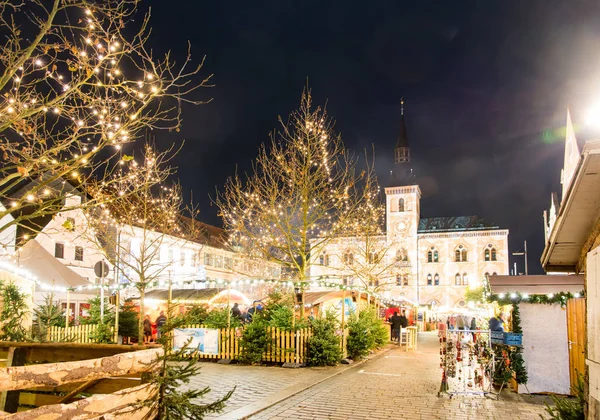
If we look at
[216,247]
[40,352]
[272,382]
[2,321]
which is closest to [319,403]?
[272,382]

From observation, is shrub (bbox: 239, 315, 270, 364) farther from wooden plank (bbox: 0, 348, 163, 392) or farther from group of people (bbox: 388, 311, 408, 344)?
group of people (bbox: 388, 311, 408, 344)

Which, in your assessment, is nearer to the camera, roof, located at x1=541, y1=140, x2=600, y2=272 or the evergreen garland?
roof, located at x1=541, y1=140, x2=600, y2=272

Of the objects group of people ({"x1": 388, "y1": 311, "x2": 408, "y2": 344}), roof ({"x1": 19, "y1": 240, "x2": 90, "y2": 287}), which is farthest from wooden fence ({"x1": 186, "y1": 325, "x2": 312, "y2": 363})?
group of people ({"x1": 388, "y1": 311, "x2": 408, "y2": 344})

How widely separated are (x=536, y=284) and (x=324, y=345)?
6.38 metres

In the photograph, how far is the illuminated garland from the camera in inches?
478

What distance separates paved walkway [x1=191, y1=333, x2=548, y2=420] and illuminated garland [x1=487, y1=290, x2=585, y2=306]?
2269mm

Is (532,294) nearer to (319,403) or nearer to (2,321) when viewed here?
(319,403)

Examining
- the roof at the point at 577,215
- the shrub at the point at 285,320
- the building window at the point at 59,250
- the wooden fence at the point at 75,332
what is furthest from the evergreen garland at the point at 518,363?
the building window at the point at 59,250

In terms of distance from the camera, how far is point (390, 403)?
34.0 feet

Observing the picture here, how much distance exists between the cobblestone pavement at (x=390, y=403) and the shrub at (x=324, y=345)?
1.26 m

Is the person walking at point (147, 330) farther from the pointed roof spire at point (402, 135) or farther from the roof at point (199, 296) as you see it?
the pointed roof spire at point (402, 135)

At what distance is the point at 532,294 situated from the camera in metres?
12.7

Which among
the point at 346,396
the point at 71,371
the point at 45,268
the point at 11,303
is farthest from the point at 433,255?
the point at 71,371

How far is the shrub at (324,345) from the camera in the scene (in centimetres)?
1584
